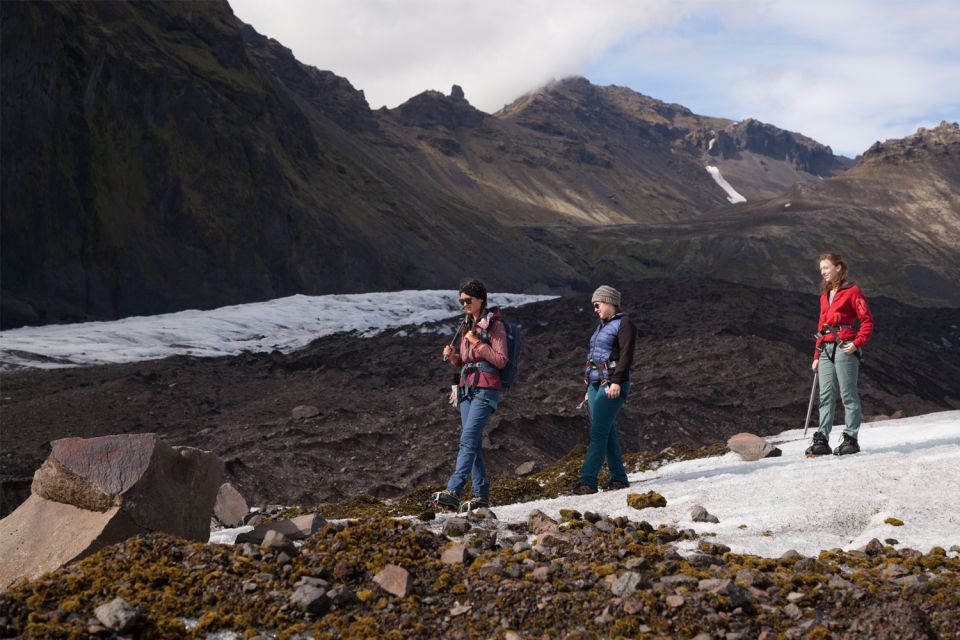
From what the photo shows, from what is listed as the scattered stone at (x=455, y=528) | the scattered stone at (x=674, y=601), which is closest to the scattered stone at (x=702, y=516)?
the scattered stone at (x=455, y=528)

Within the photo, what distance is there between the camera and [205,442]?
16.1m

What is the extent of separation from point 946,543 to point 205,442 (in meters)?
12.7

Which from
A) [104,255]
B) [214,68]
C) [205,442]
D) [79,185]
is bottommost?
[205,442]

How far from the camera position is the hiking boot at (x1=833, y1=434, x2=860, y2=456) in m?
9.30

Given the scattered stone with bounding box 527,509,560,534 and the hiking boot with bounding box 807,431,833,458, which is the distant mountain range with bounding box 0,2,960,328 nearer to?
the hiking boot with bounding box 807,431,833,458

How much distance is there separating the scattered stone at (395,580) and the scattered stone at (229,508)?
372cm

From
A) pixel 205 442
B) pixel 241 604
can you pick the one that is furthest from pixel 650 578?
pixel 205 442

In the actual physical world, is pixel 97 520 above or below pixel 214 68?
below

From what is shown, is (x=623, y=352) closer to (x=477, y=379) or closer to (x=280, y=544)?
(x=477, y=379)

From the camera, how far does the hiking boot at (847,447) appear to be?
9297 mm

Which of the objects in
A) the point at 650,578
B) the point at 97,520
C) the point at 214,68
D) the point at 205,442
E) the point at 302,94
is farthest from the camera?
the point at 302,94

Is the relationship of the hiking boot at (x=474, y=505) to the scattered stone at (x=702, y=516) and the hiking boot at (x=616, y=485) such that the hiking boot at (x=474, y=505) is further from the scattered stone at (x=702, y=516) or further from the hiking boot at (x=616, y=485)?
A: the scattered stone at (x=702, y=516)

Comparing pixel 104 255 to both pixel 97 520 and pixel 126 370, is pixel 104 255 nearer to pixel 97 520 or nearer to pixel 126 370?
pixel 126 370

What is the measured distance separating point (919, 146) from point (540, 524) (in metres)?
129
